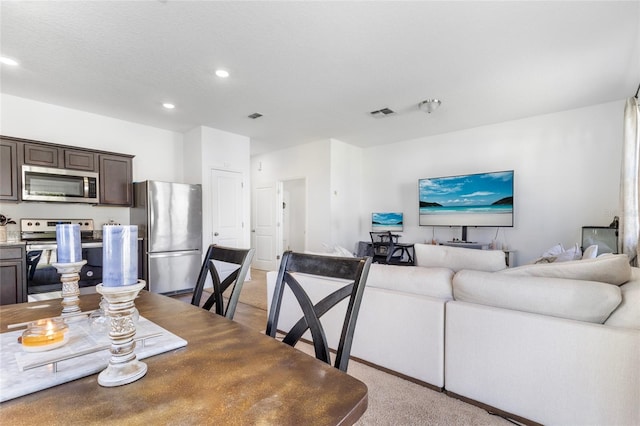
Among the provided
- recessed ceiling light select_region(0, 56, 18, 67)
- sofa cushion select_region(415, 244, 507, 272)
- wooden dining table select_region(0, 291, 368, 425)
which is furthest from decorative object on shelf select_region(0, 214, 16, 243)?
sofa cushion select_region(415, 244, 507, 272)

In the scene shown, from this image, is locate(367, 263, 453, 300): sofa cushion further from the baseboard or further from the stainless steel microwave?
the stainless steel microwave

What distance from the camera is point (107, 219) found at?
13.9 ft

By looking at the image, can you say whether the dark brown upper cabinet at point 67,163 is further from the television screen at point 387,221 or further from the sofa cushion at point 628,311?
the sofa cushion at point 628,311

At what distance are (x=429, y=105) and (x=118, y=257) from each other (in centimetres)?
394

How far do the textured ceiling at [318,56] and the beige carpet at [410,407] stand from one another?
2.61 m

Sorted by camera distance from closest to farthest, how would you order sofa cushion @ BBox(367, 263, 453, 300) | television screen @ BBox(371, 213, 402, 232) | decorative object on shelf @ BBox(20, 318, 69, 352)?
1. decorative object on shelf @ BBox(20, 318, 69, 352)
2. sofa cushion @ BBox(367, 263, 453, 300)
3. television screen @ BBox(371, 213, 402, 232)

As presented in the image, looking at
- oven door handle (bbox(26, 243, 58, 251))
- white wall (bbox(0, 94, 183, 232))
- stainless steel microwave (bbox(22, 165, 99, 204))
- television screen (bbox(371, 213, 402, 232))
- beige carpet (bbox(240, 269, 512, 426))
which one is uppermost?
white wall (bbox(0, 94, 183, 232))

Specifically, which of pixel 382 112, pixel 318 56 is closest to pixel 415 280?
pixel 318 56

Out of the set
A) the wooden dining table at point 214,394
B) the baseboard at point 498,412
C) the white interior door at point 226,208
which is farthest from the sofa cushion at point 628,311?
the white interior door at point 226,208

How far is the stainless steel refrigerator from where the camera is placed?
4.03 m

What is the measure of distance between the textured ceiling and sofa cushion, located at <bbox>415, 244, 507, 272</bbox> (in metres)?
1.76

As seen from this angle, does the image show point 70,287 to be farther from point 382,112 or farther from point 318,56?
point 382,112

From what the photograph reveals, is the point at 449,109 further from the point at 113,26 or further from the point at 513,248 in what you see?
the point at 113,26

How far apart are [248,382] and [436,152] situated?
215 inches
